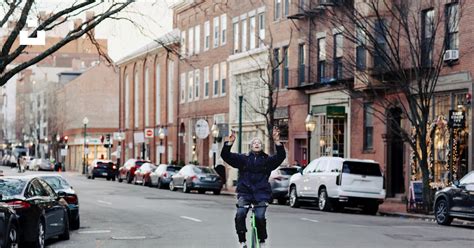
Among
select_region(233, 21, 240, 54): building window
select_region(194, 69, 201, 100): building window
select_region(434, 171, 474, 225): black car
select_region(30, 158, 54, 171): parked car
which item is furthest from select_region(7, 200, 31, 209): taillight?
select_region(30, 158, 54, 171): parked car

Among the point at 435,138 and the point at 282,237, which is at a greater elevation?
the point at 435,138

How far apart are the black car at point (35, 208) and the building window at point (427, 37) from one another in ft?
49.6

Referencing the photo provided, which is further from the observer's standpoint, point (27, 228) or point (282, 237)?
point (282, 237)

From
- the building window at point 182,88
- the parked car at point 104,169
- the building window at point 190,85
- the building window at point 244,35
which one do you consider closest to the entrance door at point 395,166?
the building window at point 244,35

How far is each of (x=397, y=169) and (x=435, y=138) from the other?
154 inches

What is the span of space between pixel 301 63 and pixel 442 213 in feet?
76.1

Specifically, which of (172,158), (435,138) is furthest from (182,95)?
(435,138)

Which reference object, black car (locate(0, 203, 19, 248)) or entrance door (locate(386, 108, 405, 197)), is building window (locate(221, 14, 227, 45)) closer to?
entrance door (locate(386, 108, 405, 197))

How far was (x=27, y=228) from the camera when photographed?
1697 cm

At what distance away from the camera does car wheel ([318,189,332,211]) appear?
32.8m

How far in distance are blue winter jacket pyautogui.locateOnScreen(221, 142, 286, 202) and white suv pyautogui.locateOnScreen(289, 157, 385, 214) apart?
17.3m

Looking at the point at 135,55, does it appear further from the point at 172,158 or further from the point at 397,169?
the point at 397,169

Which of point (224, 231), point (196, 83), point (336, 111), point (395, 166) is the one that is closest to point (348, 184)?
point (395, 166)

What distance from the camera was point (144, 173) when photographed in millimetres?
57750
